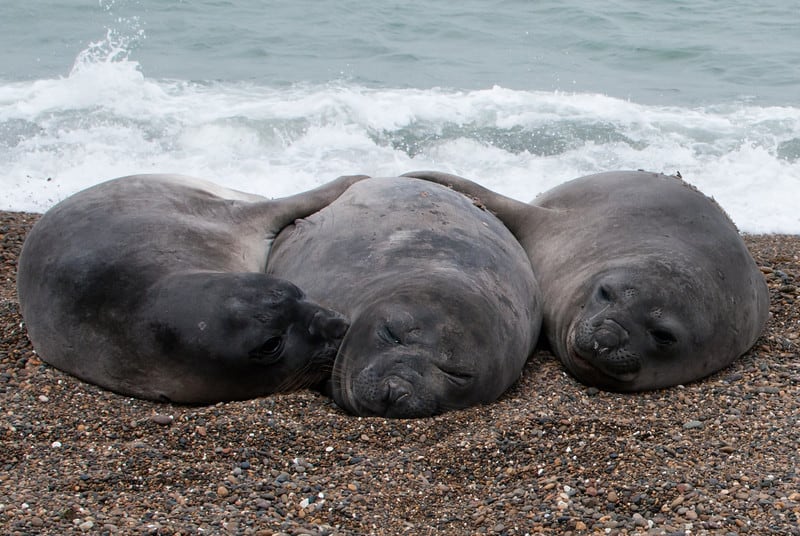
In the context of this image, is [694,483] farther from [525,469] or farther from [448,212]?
[448,212]

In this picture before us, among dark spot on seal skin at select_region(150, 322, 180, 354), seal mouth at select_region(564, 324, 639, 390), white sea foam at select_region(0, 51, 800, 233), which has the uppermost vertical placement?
dark spot on seal skin at select_region(150, 322, 180, 354)

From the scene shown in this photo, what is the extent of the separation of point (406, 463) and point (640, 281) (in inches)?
75.1

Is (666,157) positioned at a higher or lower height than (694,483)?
lower

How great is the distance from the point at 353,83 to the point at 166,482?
1316 cm

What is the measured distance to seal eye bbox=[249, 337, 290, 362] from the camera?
211 inches

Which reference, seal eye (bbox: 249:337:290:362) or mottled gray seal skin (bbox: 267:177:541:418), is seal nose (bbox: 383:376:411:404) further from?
seal eye (bbox: 249:337:290:362)

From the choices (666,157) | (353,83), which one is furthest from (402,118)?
(666,157)

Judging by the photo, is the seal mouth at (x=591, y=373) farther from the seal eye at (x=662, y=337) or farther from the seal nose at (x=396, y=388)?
the seal nose at (x=396, y=388)

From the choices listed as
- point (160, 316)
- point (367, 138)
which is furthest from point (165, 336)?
point (367, 138)

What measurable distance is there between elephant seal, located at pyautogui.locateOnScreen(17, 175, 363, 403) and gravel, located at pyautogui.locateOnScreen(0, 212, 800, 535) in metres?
0.13

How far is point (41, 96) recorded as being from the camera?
15.0 meters

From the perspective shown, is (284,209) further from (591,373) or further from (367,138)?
(367,138)

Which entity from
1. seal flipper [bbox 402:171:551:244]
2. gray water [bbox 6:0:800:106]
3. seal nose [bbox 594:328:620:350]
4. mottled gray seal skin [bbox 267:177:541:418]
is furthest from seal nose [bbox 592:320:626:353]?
gray water [bbox 6:0:800:106]

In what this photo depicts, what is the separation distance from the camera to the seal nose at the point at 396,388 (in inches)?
199
